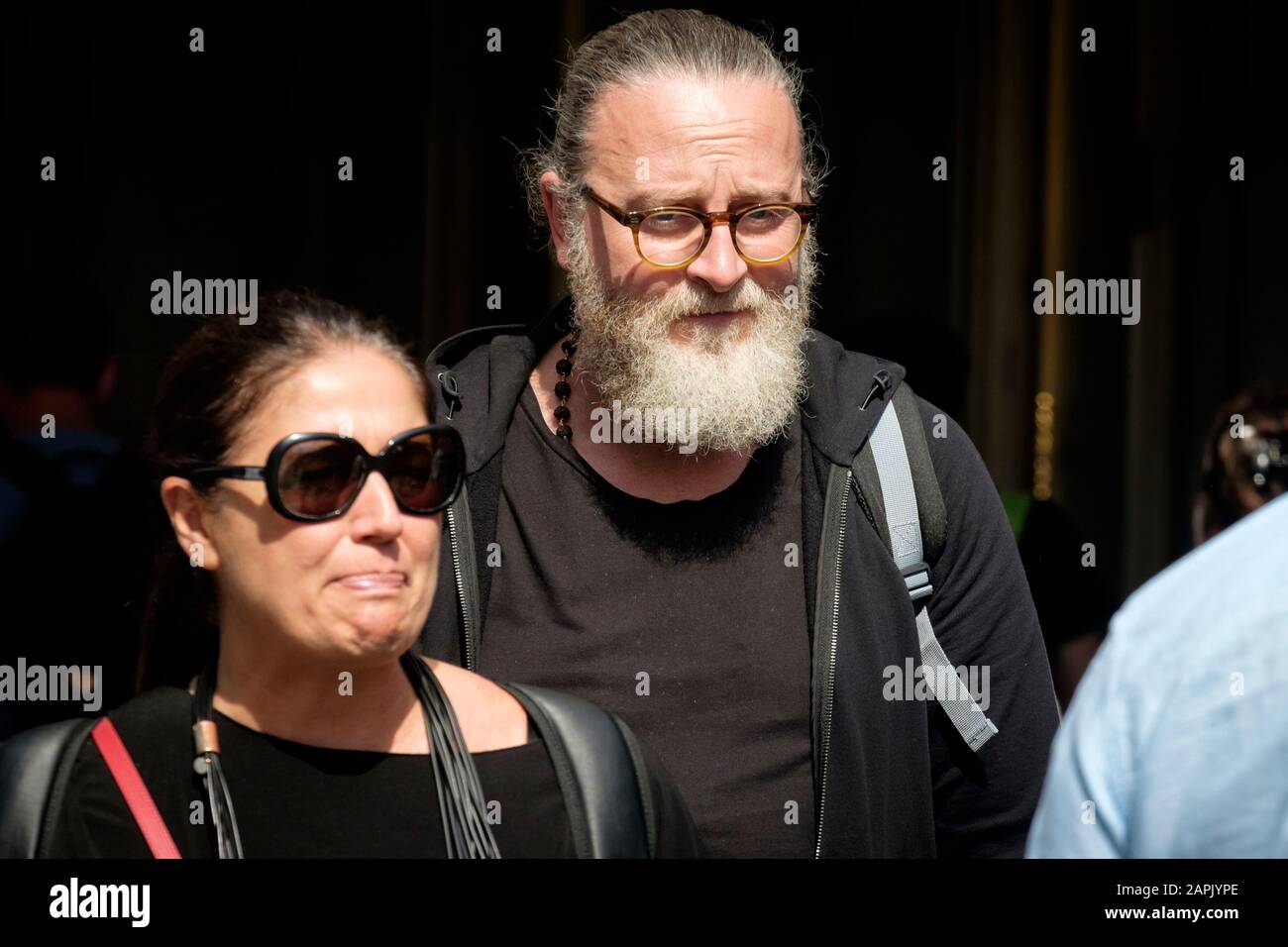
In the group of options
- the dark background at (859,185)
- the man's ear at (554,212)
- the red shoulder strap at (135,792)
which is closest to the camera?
the red shoulder strap at (135,792)

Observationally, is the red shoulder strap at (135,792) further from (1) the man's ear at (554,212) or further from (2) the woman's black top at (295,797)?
(1) the man's ear at (554,212)

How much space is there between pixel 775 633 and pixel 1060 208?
346cm

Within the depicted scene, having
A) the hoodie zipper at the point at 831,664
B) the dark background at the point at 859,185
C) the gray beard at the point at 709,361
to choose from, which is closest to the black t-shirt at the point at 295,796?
the hoodie zipper at the point at 831,664

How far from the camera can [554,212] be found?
9.13ft

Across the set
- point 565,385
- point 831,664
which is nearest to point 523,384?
point 565,385

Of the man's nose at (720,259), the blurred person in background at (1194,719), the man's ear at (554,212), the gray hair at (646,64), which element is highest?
the gray hair at (646,64)

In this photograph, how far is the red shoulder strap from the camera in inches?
72.1

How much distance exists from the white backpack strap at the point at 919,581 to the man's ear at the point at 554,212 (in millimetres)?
669

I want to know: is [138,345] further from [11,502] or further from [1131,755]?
[1131,755]

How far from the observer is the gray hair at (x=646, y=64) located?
8.53ft

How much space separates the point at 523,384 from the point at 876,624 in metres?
0.73

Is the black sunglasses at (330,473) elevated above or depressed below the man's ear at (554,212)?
below

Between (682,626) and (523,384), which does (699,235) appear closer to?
(523,384)
